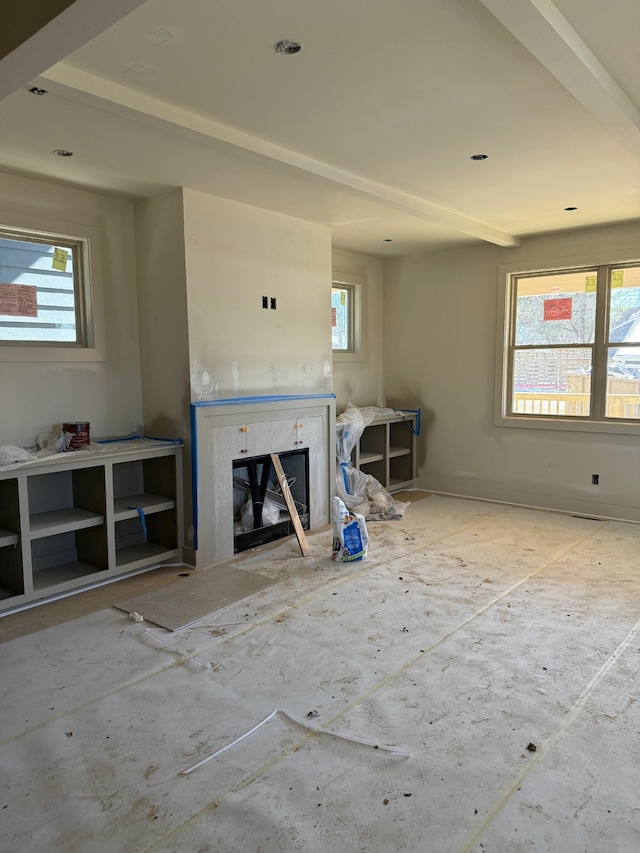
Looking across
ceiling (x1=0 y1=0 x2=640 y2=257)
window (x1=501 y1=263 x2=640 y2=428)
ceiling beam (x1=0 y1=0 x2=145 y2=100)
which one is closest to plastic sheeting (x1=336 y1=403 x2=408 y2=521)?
window (x1=501 y1=263 x2=640 y2=428)

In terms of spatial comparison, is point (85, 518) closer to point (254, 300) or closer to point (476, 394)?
point (254, 300)

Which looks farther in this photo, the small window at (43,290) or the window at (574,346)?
the window at (574,346)

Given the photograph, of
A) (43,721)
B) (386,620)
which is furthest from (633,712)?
(43,721)

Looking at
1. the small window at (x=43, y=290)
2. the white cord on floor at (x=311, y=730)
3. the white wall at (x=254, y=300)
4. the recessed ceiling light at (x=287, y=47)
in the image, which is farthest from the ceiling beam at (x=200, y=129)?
the white cord on floor at (x=311, y=730)

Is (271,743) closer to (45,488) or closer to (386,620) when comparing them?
(386,620)

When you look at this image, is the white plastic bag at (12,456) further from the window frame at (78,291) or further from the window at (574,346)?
the window at (574,346)

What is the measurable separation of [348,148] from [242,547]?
283 centimetres

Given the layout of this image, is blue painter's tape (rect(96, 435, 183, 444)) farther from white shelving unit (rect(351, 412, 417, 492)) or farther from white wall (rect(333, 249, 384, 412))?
white wall (rect(333, 249, 384, 412))

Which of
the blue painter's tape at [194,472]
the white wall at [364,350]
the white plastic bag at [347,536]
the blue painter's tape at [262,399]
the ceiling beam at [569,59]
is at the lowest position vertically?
the white plastic bag at [347,536]

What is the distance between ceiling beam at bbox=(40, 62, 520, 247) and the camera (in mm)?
2439

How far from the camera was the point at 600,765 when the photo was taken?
2033 mm

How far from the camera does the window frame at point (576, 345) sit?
523 cm

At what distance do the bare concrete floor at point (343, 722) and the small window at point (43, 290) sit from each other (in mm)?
1778

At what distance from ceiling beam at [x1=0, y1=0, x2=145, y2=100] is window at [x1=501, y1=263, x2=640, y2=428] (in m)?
4.83
